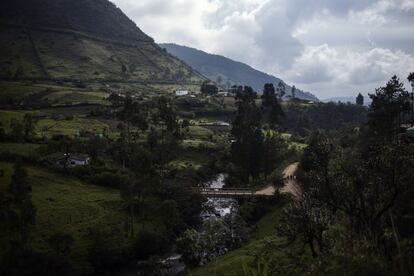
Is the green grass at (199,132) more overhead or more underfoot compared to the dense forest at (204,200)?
more overhead

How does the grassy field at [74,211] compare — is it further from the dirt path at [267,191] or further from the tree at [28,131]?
the tree at [28,131]

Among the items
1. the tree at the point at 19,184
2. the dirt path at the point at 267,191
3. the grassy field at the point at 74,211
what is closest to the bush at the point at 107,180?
the grassy field at the point at 74,211

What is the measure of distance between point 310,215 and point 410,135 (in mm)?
46509

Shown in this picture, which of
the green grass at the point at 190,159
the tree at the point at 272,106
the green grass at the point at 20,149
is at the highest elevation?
the tree at the point at 272,106

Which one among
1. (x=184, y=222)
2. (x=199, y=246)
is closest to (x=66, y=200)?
(x=184, y=222)

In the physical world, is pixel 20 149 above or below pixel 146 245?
above

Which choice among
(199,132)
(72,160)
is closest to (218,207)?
(72,160)

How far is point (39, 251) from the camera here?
63.6 meters

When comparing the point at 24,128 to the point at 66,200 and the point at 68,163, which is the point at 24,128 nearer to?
the point at 68,163

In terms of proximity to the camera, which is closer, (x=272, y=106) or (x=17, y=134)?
(x=17, y=134)

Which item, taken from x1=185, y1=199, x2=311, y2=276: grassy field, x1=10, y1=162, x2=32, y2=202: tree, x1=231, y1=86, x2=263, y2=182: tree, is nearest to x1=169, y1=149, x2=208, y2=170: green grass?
x1=231, y1=86, x2=263, y2=182: tree

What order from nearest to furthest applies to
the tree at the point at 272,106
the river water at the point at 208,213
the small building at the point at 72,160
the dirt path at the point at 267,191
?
the river water at the point at 208,213, the dirt path at the point at 267,191, the small building at the point at 72,160, the tree at the point at 272,106

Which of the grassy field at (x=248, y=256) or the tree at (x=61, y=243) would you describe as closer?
the grassy field at (x=248, y=256)

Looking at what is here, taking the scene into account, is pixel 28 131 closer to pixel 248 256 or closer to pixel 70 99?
Answer: pixel 70 99
